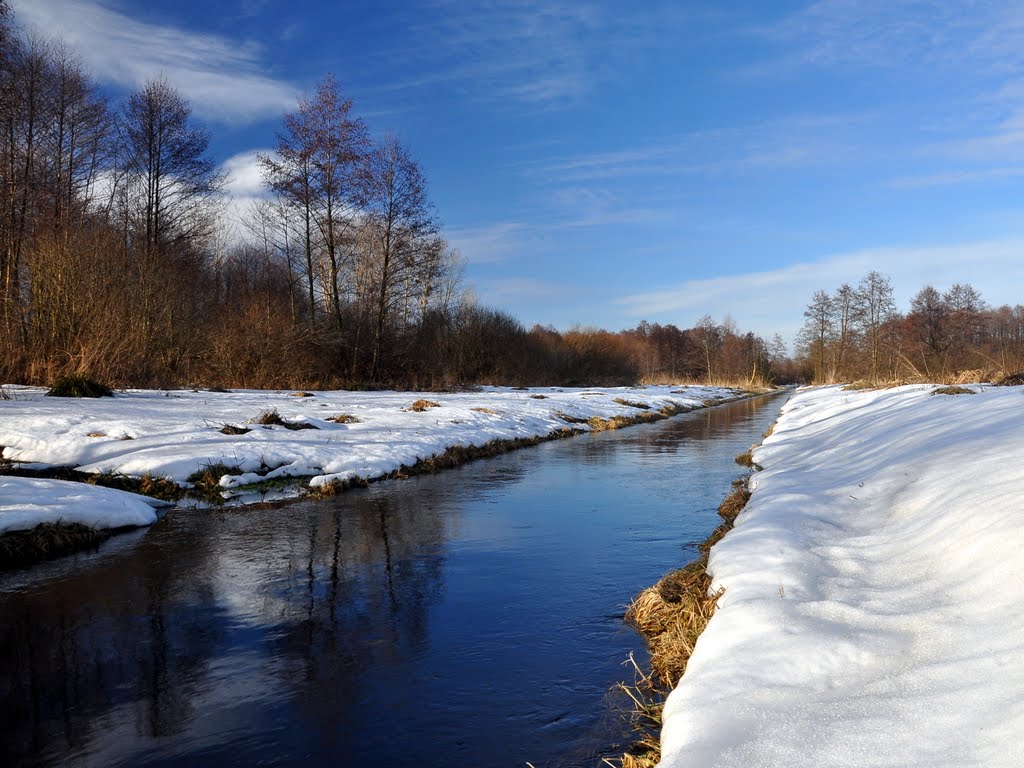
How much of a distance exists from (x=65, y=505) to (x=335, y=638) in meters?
4.60

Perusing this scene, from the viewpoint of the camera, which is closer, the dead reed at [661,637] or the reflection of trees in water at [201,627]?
the dead reed at [661,637]

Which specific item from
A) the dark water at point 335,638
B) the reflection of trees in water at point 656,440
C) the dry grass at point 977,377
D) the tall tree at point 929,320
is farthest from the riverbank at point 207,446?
the tall tree at point 929,320

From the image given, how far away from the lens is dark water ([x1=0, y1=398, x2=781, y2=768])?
11.0 feet

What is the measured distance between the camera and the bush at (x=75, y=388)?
13258 millimetres

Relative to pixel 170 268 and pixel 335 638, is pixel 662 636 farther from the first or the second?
pixel 170 268

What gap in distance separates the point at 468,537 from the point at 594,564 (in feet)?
5.71

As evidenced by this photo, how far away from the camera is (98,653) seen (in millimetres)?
4348

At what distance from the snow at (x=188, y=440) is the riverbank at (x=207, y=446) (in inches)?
0.7

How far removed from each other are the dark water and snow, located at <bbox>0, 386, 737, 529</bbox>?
1184mm

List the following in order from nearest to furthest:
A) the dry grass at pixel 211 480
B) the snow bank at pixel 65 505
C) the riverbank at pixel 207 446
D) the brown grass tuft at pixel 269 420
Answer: the snow bank at pixel 65 505
the riverbank at pixel 207 446
the dry grass at pixel 211 480
the brown grass tuft at pixel 269 420

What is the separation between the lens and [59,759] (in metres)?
3.18

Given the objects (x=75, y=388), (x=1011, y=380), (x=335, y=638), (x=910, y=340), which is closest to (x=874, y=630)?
(x=335, y=638)

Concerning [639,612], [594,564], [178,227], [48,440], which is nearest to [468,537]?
[594,564]

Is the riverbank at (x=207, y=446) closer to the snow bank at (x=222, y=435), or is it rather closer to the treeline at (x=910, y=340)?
the snow bank at (x=222, y=435)
